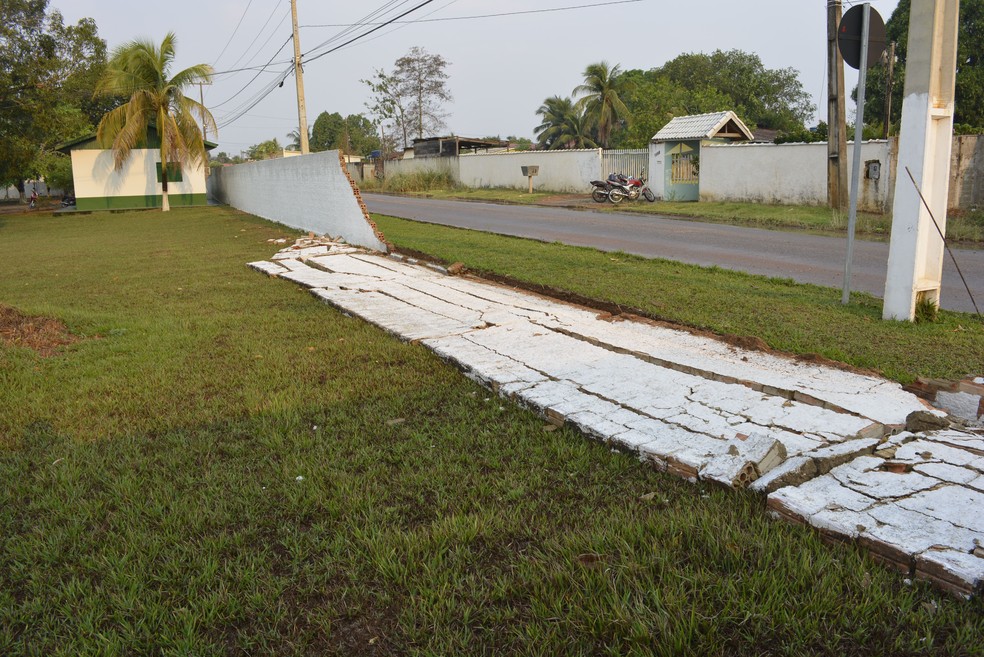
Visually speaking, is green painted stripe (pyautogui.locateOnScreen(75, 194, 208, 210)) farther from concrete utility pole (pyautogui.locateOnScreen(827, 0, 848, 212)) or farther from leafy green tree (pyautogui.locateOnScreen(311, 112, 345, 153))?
leafy green tree (pyautogui.locateOnScreen(311, 112, 345, 153))

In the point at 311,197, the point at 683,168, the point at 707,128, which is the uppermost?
the point at 707,128

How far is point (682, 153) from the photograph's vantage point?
973 inches

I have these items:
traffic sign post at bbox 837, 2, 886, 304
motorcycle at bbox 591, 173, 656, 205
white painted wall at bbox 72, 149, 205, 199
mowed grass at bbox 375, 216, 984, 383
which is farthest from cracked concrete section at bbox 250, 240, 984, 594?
white painted wall at bbox 72, 149, 205, 199

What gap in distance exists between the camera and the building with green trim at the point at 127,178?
30531mm

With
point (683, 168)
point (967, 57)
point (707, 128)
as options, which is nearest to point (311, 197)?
point (707, 128)

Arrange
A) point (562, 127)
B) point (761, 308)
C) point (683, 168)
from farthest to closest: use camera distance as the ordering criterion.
A: point (562, 127), point (683, 168), point (761, 308)

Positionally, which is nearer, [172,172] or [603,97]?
[172,172]

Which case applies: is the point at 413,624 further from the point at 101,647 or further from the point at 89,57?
the point at 89,57

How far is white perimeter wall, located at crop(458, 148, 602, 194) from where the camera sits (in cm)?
2953

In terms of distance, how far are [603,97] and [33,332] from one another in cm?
4422

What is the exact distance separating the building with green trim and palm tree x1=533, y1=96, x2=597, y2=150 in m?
27.3

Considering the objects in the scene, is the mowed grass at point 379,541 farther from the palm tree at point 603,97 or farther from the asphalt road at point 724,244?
the palm tree at point 603,97

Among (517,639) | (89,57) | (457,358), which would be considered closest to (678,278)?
(457,358)

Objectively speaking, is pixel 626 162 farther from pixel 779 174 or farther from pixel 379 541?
pixel 379 541
